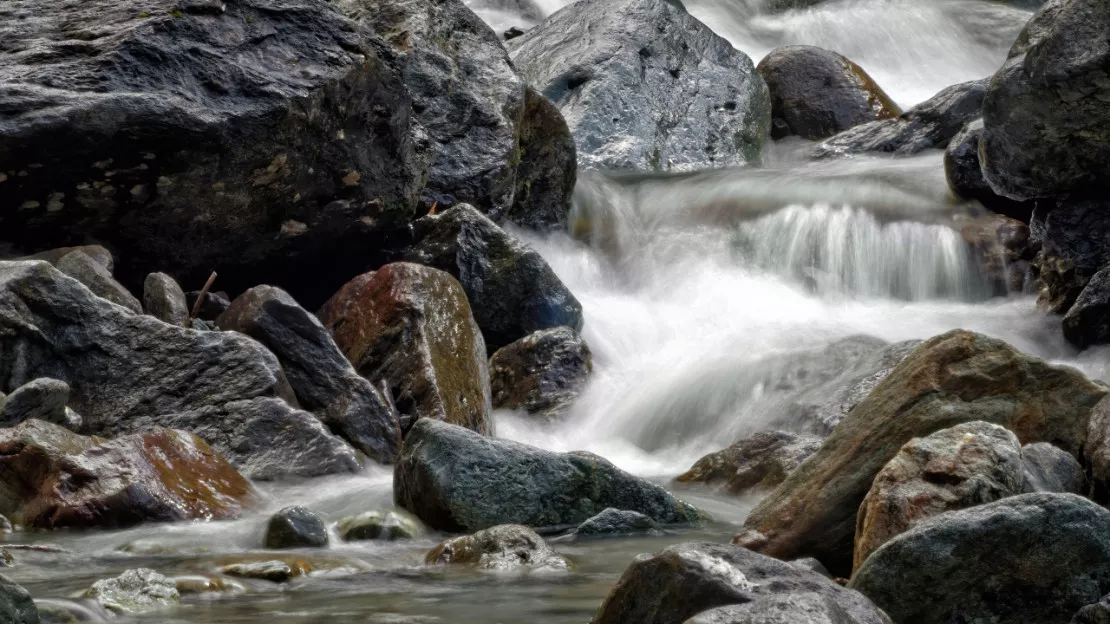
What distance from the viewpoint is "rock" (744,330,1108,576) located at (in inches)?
178

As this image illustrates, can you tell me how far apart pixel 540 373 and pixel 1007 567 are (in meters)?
6.60

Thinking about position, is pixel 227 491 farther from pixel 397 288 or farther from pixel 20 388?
pixel 397 288

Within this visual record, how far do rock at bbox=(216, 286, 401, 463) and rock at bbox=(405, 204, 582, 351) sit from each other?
226 cm

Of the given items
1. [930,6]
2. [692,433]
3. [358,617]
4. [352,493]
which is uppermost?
[930,6]

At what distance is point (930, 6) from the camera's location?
87.2 feet

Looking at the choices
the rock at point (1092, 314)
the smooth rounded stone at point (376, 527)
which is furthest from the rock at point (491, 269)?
the smooth rounded stone at point (376, 527)

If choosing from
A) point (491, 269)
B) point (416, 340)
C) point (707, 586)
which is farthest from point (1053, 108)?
point (707, 586)

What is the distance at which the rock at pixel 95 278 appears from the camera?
752 centimetres

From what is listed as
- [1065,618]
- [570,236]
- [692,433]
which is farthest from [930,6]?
[1065,618]

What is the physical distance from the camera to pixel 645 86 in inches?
664

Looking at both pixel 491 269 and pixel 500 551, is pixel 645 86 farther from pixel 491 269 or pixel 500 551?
pixel 500 551

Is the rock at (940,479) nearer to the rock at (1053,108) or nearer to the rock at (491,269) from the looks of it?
the rock at (1053,108)

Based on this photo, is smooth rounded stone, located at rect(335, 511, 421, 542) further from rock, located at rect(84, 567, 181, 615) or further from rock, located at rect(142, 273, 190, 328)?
rock, located at rect(142, 273, 190, 328)

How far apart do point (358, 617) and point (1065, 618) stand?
1.99 meters
